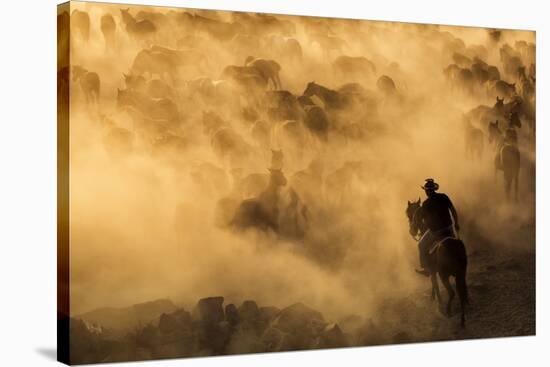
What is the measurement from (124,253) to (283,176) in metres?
1.86

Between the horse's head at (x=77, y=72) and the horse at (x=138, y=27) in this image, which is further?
the horse at (x=138, y=27)

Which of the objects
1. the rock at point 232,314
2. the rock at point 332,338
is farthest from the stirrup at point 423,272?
the rock at point 232,314

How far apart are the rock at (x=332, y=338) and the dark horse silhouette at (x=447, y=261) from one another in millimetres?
1178

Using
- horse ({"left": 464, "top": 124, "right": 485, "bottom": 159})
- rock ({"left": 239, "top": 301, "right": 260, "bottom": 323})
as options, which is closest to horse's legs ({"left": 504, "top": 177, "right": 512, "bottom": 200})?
horse ({"left": 464, "top": 124, "right": 485, "bottom": 159})

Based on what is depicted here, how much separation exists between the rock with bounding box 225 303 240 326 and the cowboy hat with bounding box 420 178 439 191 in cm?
253

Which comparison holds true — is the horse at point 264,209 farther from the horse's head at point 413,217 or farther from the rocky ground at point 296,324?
the horse's head at point 413,217

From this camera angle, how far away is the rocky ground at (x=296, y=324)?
12516mm

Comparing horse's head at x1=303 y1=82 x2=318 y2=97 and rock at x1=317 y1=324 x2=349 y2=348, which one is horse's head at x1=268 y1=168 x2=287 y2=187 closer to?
horse's head at x1=303 y1=82 x2=318 y2=97

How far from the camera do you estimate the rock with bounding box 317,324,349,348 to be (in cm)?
1343

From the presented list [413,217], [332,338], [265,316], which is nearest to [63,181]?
[265,316]

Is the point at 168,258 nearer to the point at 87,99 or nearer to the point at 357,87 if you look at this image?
the point at 87,99

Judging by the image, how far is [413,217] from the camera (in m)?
13.9

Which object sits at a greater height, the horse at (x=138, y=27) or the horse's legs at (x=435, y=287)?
the horse at (x=138, y=27)

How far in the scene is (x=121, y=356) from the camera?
12.5m
